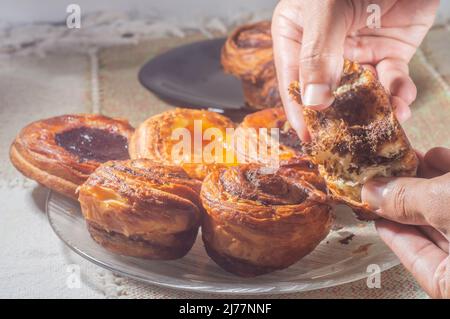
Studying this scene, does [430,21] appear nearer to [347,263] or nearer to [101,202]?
[347,263]

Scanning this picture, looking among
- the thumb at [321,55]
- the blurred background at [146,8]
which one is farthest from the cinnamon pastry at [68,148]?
the blurred background at [146,8]

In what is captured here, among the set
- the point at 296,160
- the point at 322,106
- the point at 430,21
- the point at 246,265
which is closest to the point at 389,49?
the point at 430,21

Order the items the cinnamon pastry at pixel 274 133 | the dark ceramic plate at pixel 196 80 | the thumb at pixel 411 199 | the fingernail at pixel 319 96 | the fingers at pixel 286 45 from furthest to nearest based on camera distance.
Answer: the dark ceramic plate at pixel 196 80 < the fingers at pixel 286 45 < the cinnamon pastry at pixel 274 133 < the fingernail at pixel 319 96 < the thumb at pixel 411 199

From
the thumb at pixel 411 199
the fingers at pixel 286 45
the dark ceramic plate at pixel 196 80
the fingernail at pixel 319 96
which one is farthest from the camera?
the dark ceramic plate at pixel 196 80

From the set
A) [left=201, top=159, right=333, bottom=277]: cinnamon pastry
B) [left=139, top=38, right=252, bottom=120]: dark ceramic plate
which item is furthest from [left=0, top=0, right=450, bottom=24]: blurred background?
[left=201, top=159, right=333, bottom=277]: cinnamon pastry

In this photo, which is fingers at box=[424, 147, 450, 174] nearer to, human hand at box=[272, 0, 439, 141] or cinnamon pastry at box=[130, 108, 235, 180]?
human hand at box=[272, 0, 439, 141]

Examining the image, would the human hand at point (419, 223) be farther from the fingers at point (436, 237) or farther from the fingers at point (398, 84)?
the fingers at point (398, 84)

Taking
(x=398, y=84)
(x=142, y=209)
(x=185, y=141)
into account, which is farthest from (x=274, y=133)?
(x=142, y=209)
